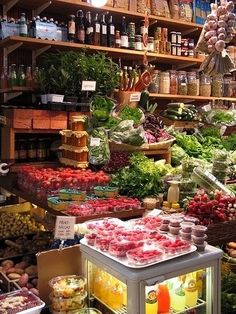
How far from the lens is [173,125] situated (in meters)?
4.69

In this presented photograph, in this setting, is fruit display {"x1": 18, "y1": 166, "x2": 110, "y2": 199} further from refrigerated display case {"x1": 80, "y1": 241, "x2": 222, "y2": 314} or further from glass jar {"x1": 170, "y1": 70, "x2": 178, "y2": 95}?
glass jar {"x1": 170, "y1": 70, "x2": 178, "y2": 95}

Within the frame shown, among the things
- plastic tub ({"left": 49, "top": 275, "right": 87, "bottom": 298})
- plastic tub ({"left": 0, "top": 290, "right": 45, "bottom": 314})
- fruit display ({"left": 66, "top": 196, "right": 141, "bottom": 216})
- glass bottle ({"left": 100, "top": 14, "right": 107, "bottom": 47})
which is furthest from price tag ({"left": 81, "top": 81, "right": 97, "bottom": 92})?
plastic tub ({"left": 0, "top": 290, "right": 45, "bottom": 314})

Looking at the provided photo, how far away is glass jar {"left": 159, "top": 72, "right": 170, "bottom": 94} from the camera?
5031 millimetres

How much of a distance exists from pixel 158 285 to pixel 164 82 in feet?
11.2

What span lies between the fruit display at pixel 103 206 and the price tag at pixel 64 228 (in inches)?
16.8

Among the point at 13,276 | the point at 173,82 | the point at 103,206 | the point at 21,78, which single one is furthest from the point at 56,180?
the point at 173,82

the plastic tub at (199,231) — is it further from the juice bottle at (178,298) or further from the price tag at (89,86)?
the price tag at (89,86)

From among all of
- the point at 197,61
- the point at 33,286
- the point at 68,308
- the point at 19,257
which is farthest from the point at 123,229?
the point at 197,61

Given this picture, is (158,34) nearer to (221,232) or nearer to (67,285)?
(221,232)

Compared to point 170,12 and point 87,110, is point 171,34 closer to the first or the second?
point 170,12

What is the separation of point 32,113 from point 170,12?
262 cm

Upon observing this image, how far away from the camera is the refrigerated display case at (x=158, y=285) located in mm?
1750

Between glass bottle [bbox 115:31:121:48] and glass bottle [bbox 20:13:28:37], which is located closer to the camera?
glass bottle [bbox 20:13:28:37]

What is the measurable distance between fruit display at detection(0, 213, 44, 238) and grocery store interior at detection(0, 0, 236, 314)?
1 centimetres
